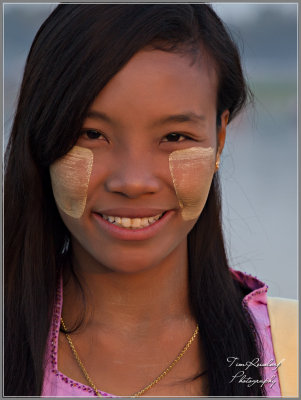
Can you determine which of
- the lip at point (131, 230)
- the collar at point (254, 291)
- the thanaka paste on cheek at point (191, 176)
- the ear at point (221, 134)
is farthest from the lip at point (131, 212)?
the collar at point (254, 291)

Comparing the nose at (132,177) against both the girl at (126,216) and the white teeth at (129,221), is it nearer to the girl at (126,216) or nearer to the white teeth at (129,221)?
the girl at (126,216)

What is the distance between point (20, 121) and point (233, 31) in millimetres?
945

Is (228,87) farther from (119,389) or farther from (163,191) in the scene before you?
(119,389)

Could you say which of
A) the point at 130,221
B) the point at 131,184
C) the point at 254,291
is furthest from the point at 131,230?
the point at 254,291

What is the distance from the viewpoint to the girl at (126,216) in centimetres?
259

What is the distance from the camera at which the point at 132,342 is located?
9.41 ft

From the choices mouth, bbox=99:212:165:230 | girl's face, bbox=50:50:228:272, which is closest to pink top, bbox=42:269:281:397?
girl's face, bbox=50:50:228:272

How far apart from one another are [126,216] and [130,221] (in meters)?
0.02

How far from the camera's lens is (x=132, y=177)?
2.54 meters

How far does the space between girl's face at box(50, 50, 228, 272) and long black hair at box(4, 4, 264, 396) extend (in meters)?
0.06

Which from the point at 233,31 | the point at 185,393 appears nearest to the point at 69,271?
the point at 185,393

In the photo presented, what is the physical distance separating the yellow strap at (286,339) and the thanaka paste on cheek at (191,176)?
555 millimetres

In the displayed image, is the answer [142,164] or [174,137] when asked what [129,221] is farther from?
[174,137]

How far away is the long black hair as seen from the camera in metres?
2.60
